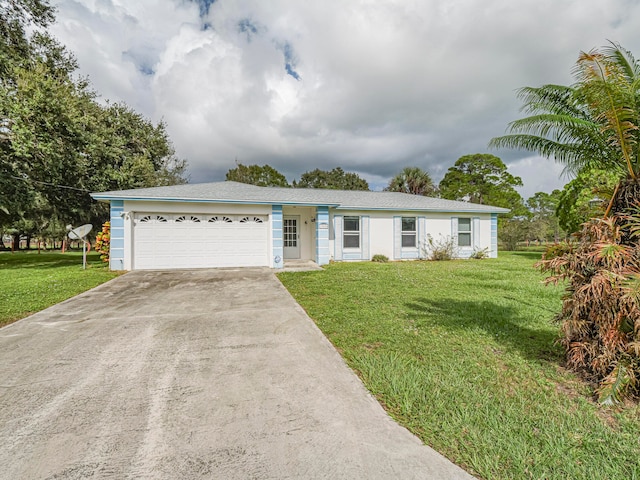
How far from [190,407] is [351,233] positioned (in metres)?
12.1

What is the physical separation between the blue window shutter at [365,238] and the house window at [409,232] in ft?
6.53

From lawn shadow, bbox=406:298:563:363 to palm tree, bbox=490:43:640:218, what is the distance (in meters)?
1.88

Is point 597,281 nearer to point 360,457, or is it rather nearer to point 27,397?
point 360,457

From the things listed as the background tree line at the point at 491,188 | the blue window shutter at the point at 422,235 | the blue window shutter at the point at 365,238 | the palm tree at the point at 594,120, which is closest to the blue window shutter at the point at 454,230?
the blue window shutter at the point at 422,235

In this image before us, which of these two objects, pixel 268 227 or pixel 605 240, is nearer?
pixel 605 240

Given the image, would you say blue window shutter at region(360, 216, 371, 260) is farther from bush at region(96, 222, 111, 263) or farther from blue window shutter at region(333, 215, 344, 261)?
bush at region(96, 222, 111, 263)

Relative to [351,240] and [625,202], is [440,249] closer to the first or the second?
[351,240]

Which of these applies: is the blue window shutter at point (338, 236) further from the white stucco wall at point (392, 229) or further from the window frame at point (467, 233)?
the window frame at point (467, 233)

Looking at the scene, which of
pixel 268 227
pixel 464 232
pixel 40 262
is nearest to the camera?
pixel 268 227

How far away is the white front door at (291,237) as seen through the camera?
13945 millimetres

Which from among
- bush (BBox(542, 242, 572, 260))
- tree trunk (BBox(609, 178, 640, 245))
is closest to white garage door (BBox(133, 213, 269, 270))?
bush (BBox(542, 242, 572, 260))

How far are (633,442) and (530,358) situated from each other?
144 cm

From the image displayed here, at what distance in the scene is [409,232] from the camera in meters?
15.0

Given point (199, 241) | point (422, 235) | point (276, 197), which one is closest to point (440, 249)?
point (422, 235)
